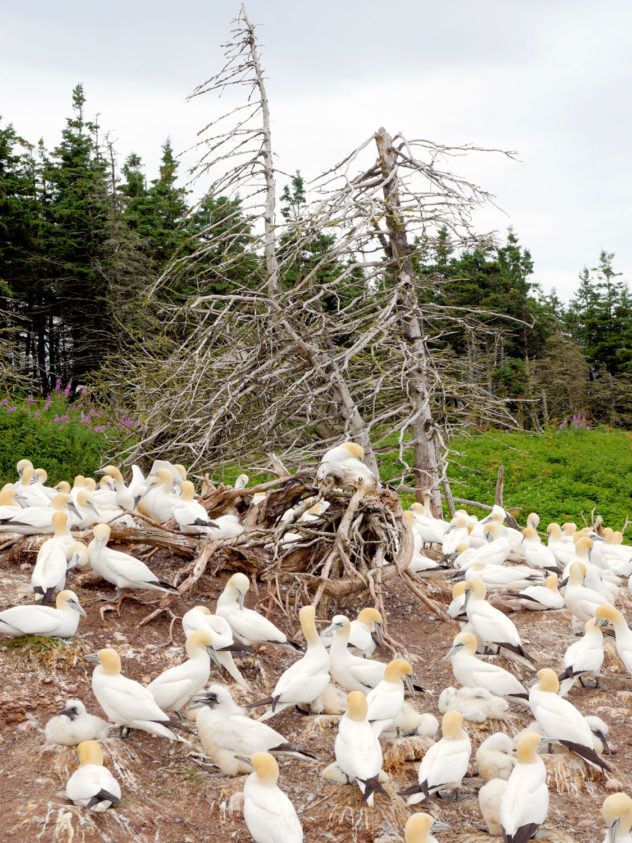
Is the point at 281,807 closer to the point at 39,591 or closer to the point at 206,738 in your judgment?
the point at 206,738

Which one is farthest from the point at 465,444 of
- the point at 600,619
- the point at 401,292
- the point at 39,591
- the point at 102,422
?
the point at 39,591

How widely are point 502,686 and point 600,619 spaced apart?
118 centimetres

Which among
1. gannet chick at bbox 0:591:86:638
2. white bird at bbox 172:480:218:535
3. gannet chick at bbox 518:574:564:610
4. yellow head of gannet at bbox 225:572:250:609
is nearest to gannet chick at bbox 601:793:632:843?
yellow head of gannet at bbox 225:572:250:609

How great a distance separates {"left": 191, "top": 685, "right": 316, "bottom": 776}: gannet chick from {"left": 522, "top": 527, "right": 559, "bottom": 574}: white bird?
4251 mm

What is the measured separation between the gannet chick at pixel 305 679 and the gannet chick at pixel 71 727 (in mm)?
855

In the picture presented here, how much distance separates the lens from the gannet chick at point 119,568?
16.9 feet

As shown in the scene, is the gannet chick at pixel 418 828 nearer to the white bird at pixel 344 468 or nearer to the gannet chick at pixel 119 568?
the gannet chick at pixel 119 568

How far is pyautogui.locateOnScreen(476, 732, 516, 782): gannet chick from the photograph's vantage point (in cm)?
398

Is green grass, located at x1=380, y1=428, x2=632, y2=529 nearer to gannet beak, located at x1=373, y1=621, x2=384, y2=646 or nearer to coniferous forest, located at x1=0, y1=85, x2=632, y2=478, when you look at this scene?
coniferous forest, located at x1=0, y1=85, x2=632, y2=478

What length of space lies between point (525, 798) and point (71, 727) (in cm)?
217

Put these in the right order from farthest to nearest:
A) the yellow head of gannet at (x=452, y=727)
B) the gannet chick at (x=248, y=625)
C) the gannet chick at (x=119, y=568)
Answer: the gannet chick at (x=119, y=568)
the gannet chick at (x=248, y=625)
the yellow head of gannet at (x=452, y=727)

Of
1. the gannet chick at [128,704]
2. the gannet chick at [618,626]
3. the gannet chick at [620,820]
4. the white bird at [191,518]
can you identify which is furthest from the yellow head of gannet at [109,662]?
the gannet chick at [618,626]

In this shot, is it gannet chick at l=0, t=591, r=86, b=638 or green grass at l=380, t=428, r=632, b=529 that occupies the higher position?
gannet chick at l=0, t=591, r=86, b=638

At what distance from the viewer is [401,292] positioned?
10336 millimetres
